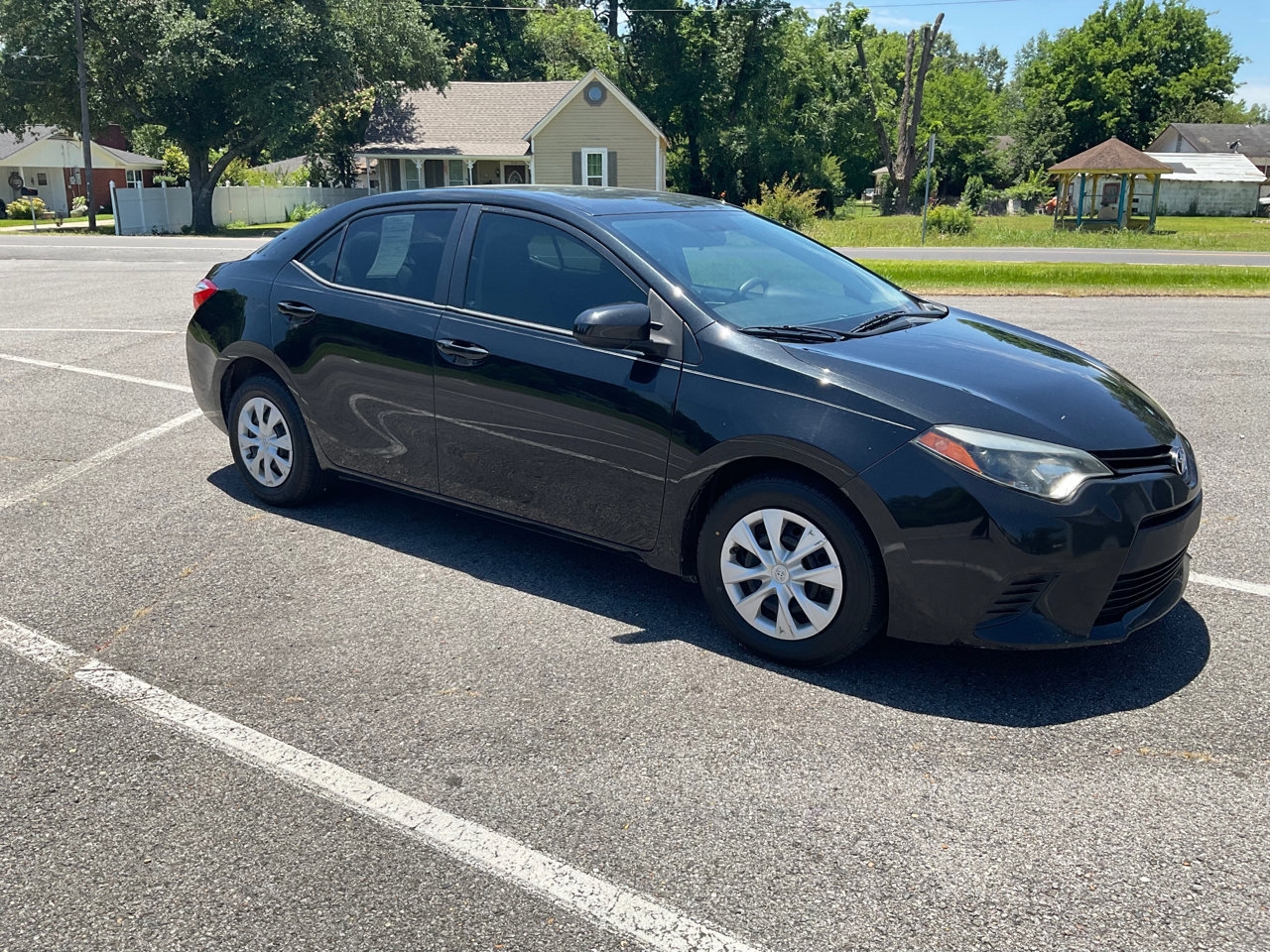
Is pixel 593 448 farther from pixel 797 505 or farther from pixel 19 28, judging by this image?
pixel 19 28

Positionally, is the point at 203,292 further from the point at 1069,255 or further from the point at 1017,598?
the point at 1069,255

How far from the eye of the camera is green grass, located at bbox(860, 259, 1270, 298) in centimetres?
1750

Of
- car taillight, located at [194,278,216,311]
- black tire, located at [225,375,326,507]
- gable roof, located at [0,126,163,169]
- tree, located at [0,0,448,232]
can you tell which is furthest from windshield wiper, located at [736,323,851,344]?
gable roof, located at [0,126,163,169]

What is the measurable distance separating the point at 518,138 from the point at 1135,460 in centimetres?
4762

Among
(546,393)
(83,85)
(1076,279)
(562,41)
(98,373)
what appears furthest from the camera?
(562,41)

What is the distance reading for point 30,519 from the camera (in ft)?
19.2

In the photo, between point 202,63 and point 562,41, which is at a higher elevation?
point 562,41

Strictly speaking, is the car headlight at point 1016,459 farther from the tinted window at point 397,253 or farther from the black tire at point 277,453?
the black tire at point 277,453

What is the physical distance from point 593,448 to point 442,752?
4.83 ft

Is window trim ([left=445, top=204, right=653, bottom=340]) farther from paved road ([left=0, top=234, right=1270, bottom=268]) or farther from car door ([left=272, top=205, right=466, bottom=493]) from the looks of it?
paved road ([left=0, top=234, right=1270, bottom=268])

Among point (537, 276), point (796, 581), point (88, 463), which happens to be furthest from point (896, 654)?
point (88, 463)

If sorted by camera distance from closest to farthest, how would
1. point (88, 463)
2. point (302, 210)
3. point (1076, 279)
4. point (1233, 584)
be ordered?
point (1233, 584)
point (88, 463)
point (1076, 279)
point (302, 210)

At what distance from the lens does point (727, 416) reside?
4184mm

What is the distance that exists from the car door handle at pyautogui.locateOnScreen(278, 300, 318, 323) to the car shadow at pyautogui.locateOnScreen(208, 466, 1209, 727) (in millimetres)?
1082
